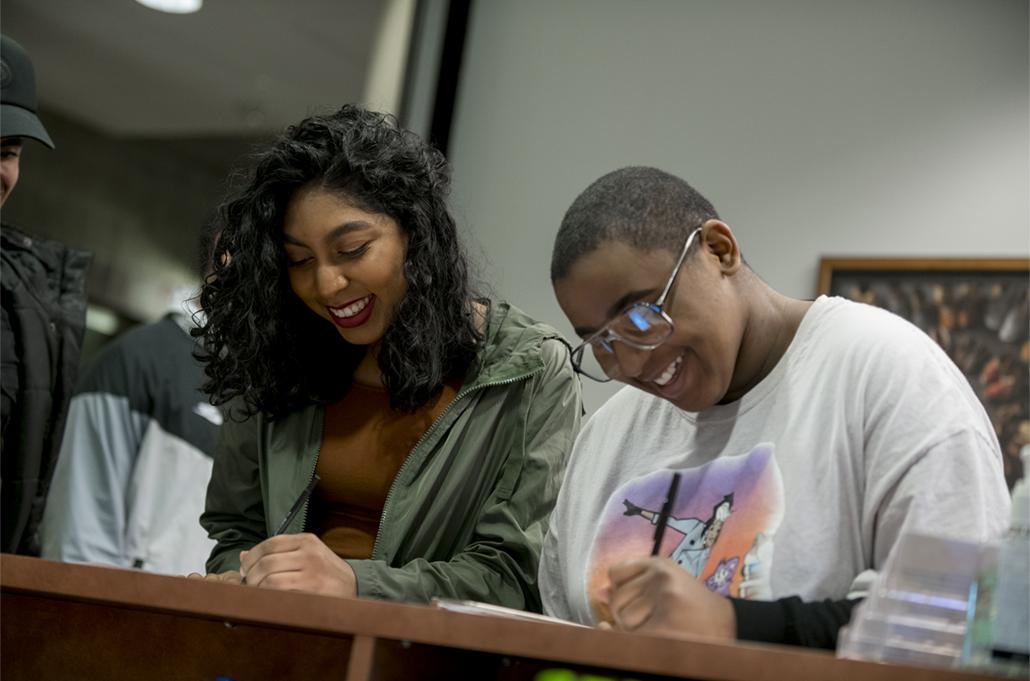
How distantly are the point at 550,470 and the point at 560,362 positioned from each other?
0.18m

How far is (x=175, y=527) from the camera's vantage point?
321 centimetres

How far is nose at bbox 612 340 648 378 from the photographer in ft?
4.66

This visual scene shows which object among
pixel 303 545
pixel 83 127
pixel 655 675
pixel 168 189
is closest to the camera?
pixel 655 675

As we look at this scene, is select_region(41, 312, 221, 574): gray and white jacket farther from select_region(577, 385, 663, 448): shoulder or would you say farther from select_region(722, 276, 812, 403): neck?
select_region(722, 276, 812, 403): neck

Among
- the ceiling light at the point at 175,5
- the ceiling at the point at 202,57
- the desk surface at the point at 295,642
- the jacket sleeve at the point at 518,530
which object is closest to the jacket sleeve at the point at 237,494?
the jacket sleeve at the point at 518,530

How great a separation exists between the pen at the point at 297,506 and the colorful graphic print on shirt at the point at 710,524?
0.41 meters

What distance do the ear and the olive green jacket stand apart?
1.48ft

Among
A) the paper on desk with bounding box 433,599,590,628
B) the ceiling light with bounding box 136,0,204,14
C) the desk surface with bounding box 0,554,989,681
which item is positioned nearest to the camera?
the desk surface with bounding box 0,554,989,681

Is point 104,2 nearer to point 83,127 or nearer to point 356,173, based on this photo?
point 83,127

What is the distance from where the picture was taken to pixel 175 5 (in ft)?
14.5

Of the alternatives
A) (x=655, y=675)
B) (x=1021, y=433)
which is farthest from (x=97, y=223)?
(x=655, y=675)

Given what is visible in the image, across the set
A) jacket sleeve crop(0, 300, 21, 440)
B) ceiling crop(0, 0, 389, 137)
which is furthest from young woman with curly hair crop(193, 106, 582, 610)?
ceiling crop(0, 0, 389, 137)

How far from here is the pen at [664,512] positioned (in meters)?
1.47

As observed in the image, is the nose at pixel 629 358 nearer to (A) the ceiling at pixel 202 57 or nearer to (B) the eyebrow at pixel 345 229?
(B) the eyebrow at pixel 345 229
